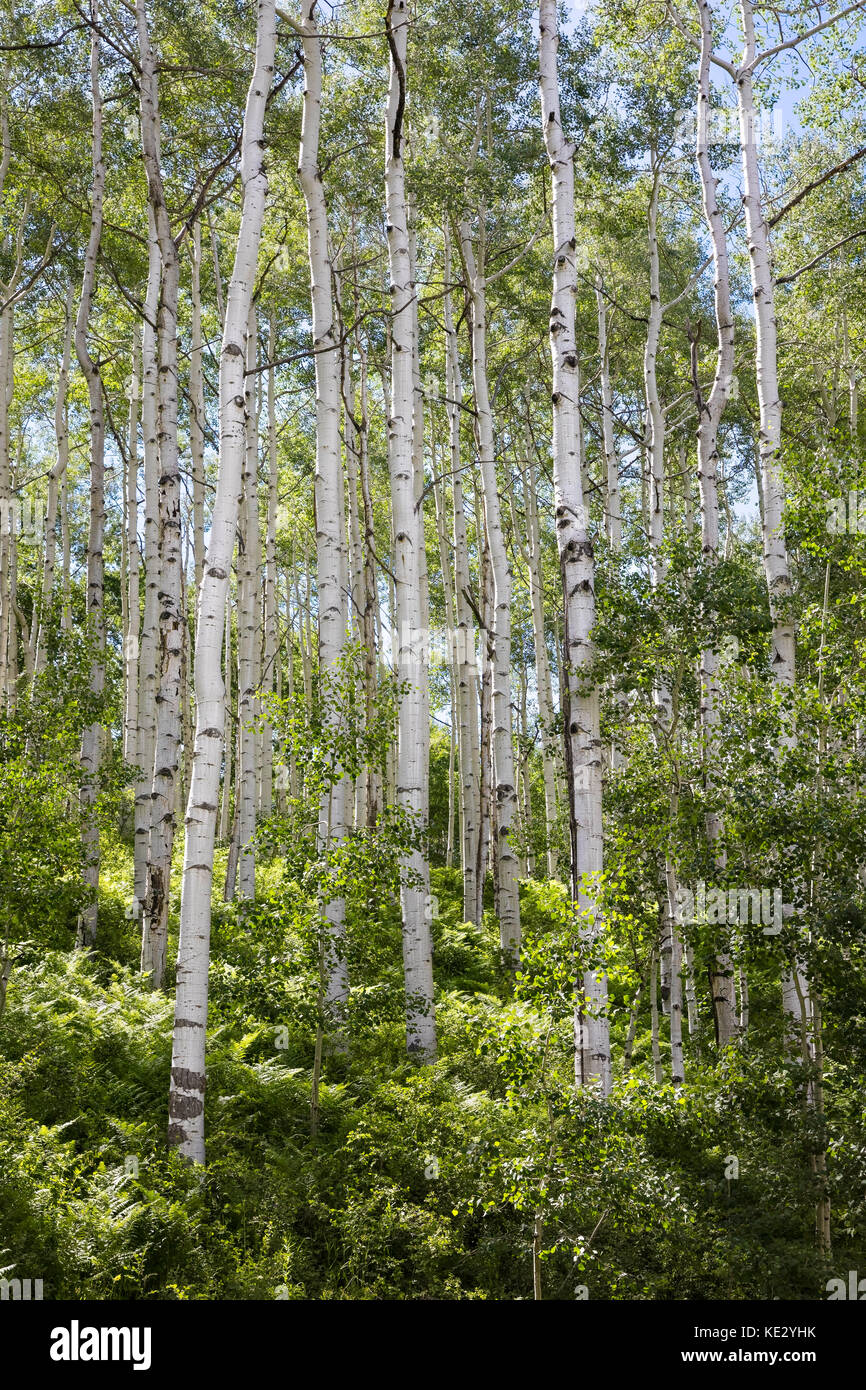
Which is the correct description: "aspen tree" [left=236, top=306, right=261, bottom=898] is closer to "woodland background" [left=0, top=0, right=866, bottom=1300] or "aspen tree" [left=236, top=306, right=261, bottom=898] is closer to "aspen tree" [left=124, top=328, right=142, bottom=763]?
"woodland background" [left=0, top=0, right=866, bottom=1300]

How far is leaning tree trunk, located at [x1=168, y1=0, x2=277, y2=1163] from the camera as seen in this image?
20.4 ft

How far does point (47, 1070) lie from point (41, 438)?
1940 centimetres

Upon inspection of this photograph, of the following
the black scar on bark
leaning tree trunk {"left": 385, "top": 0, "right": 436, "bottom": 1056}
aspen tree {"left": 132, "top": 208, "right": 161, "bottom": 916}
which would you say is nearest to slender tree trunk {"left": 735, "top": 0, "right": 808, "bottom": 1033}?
leaning tree trunk {"left": 385, "top": 0, "right": 436, "bottom": 1056}

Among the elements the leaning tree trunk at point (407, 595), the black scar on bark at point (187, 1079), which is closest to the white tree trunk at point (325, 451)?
the leaning tree trunk at point (407, 595)

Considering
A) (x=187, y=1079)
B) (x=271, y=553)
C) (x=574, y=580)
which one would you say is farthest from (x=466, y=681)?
(x=187, y=1079)

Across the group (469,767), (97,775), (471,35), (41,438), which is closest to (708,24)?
(471,35)

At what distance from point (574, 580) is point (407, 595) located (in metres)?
2.43

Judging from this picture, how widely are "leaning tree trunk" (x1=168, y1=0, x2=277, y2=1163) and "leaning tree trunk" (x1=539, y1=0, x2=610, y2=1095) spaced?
7.32 ft

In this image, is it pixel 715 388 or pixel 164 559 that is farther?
pixel 715 388

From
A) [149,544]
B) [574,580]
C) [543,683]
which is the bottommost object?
[574,580]

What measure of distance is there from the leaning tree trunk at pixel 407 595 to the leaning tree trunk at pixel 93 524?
3.56 metres

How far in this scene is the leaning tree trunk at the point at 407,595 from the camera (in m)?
8.66

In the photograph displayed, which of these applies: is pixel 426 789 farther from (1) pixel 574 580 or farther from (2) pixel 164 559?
(2) pixel 164 559

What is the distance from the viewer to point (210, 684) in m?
6.52
